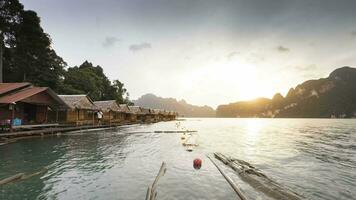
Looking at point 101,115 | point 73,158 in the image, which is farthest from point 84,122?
point 73,158

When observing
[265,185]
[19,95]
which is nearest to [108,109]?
[19,95]

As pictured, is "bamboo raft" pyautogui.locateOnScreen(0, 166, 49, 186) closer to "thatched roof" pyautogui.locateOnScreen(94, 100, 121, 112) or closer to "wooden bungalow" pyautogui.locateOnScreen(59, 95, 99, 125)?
"wooden bungalow" pyautogui.locateOnScreen(59, 95, 99, 125)

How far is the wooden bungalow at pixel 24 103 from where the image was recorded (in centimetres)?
2634

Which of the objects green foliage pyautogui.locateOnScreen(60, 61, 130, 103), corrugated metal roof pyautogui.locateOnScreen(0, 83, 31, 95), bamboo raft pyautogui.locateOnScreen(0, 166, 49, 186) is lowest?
bamboo raft pyautogui.locateOnScreen(0, 166, 49, 186)

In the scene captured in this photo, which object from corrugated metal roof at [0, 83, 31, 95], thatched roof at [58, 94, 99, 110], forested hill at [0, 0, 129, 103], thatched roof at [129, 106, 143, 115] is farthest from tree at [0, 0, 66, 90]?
thatched roof at [129, 106, 143, 115]

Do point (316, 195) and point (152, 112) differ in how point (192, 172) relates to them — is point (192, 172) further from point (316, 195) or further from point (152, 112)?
point (152, 112)

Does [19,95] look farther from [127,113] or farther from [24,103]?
[127,113]

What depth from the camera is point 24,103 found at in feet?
106

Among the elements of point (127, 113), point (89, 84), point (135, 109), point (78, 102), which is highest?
point (89, 84)

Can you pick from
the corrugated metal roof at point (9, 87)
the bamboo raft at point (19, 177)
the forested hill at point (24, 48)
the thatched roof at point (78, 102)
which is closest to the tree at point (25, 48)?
the forested hill at point (24, 48)

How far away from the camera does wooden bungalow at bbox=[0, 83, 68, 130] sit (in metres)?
26.3

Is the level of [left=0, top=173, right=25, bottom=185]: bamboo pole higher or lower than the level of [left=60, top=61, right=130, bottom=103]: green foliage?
lower

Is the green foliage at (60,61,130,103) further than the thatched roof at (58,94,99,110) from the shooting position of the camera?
Yes

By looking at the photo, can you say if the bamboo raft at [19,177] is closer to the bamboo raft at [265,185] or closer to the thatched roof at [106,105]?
the bamboo raft at [265,185]
